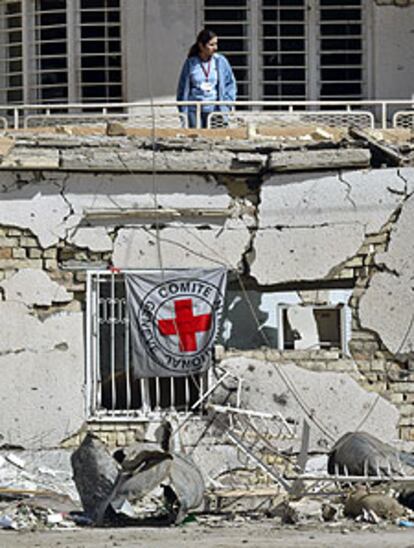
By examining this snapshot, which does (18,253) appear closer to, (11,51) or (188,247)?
(188,247)

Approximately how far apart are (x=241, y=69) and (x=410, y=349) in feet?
17.4

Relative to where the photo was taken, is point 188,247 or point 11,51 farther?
point 11,51

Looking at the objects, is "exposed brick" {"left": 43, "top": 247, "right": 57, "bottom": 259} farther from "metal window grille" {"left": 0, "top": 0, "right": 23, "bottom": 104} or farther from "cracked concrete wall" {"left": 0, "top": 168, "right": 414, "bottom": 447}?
"metal window grille" {"left": 0, "top": 0, "right": 23, "bottom": 104}

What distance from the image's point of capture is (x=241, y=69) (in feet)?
69.9

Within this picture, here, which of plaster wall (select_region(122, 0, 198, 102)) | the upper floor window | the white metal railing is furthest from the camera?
the upper floor window

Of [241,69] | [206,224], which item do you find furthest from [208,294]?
[241,69]

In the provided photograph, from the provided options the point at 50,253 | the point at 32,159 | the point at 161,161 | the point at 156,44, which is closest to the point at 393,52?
the point at 156,44

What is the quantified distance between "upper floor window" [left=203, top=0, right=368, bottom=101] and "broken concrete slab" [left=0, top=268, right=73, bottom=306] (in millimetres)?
4998

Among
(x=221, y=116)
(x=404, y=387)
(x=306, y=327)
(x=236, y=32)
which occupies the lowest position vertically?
(x=404, y=387)

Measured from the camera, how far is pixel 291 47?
2138 centimetres

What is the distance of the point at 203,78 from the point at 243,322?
2.71 meters

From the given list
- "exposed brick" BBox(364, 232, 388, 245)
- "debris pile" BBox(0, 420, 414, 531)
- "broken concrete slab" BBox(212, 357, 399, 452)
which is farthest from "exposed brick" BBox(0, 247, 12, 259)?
"exposed brick" BBox(364, 232, 388, 245)

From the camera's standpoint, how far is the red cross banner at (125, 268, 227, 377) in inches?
674

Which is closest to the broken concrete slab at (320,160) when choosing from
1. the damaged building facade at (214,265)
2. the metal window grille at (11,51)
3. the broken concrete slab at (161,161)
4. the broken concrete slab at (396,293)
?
the damaged building facade at (214,265)
